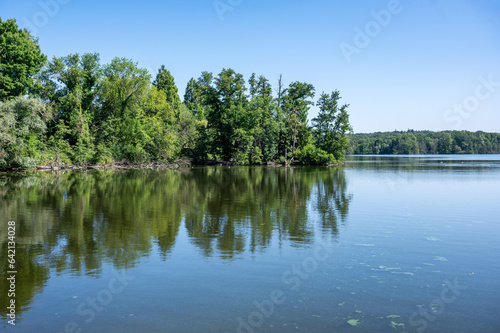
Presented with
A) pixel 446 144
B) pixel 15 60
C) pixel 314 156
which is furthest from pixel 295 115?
pixel 446 144

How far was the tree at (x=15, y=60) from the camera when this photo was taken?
41.0 meters

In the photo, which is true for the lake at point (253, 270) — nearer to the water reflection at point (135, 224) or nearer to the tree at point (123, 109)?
the water reflection at point (135, 224)

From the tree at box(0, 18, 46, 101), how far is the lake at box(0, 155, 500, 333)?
33.7 m

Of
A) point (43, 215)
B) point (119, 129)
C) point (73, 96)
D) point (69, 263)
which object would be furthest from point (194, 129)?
point (69, 263)

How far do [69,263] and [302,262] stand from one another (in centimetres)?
582

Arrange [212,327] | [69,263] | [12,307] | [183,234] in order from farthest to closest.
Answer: [183,234]
[69,263]
[12,307]
[212,327]

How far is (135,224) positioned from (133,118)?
155ft

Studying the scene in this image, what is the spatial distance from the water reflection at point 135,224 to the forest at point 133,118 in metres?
22.3

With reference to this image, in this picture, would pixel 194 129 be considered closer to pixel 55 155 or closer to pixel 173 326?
pixel 55 155

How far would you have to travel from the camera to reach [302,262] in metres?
8.74

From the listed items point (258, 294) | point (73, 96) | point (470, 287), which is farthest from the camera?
point (73, 96)

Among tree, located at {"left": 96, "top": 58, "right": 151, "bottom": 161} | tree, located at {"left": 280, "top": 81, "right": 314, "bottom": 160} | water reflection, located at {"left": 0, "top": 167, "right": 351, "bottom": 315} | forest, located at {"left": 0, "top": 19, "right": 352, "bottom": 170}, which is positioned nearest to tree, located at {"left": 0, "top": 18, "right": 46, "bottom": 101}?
forest, located at {"left": 0, "top": 19, "right": 352, "bottom": 170}

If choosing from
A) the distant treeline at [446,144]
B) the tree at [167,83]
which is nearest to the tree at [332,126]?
the tree at [167,83]

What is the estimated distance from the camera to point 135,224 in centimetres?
1306
